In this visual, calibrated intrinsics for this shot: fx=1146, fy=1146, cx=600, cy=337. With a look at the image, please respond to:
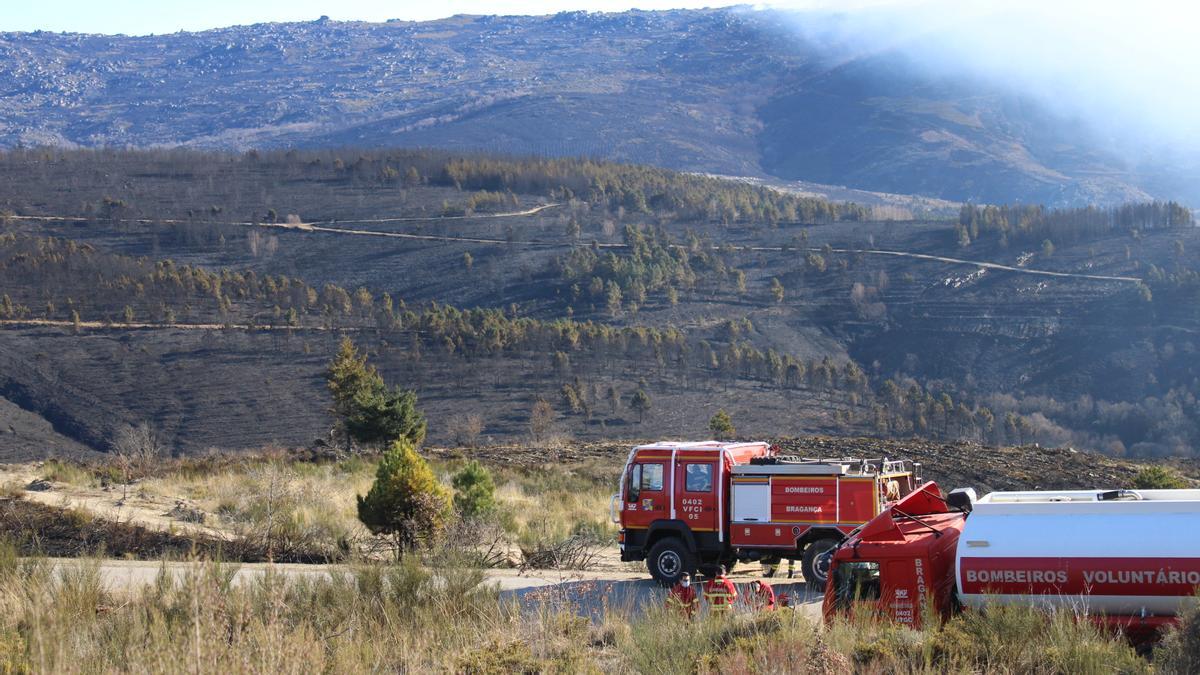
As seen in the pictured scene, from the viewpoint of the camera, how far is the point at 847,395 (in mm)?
57531

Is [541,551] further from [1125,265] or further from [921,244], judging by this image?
[921,244]

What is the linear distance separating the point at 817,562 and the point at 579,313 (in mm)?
53215

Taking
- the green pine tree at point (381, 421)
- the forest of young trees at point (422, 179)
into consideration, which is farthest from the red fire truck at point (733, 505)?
the forest of young trees at point (422, 179)

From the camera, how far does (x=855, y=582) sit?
34.8 feet

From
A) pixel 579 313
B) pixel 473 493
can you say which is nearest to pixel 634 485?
pixel 473 493

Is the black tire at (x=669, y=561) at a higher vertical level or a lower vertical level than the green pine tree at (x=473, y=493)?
lower

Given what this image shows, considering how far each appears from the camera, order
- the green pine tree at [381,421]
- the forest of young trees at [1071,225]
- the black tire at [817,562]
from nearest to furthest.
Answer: the black tire at [817,562]
the green pine tree at [381,421]
the forest of young trees at [1071,225]

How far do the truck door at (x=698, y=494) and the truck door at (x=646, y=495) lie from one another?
0.75 ft

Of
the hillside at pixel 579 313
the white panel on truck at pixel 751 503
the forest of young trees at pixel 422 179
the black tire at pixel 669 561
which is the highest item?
the forest of young trees at pixel 422 179

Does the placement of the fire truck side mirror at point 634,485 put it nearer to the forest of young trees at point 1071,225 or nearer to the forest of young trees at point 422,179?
the forest of young trees at point 1071,225

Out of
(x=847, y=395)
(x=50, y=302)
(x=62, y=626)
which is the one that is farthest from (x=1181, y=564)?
(x=50, y=302)

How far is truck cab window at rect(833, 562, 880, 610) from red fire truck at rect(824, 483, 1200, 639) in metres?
0.01

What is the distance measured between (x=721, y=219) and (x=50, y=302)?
50.4 m

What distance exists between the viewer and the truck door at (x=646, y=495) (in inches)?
639
